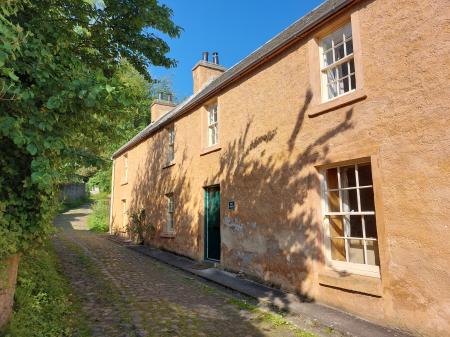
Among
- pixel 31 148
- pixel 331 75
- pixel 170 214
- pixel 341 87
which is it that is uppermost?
pixel 331 75

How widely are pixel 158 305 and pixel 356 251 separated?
155 inches

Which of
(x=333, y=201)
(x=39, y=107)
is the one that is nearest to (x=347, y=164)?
(x=333, y=201)

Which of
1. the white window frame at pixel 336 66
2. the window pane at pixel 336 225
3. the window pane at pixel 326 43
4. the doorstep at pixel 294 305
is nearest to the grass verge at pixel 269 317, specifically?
the doorstep at pixel 294 305

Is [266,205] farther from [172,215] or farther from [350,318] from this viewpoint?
[172,215]

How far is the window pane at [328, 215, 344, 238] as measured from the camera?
6906mm

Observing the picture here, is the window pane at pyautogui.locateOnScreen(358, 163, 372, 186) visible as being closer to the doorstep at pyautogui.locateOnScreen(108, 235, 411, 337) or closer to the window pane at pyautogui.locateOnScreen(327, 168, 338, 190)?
the window pane at pyautogui.locateOnScreen(327, 168, 338, 190)

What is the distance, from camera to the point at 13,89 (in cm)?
371

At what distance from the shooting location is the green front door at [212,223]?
36.0ft

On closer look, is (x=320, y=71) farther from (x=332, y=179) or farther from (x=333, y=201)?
(x=333, y=201)

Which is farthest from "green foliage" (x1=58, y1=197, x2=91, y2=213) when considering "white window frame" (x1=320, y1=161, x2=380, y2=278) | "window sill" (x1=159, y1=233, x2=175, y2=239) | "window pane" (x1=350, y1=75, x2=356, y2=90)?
"window pane" (x1=350, y1=75, x2=356, y2=90)

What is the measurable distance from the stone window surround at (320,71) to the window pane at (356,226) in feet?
7.03

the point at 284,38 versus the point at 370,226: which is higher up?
the point at 284,38

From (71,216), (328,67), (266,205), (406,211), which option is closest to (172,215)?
(266,205)

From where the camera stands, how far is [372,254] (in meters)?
6.28
